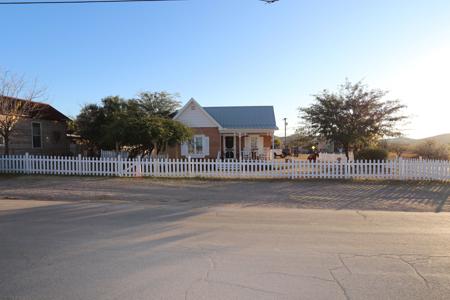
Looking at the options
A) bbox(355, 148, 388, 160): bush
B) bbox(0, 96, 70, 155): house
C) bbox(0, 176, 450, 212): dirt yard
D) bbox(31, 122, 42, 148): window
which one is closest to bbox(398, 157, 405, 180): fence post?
bbox(0, 176, 450, 212): dirt yard

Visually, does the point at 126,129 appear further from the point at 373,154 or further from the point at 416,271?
the point at 416,271

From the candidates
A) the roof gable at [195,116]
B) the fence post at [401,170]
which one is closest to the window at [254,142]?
the roof gable at [195,116]

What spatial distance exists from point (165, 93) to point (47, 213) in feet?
98.1

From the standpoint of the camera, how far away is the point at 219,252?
546cm

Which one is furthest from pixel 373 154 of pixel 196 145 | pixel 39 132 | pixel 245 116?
pixel 39 132

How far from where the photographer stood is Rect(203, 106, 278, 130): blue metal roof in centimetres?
2673

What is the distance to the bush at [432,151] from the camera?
2511cm

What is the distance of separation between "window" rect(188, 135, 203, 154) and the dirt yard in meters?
11.1

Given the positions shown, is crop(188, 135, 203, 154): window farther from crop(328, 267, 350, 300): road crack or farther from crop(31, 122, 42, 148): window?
crop(328, 267, 350, 300): road crack

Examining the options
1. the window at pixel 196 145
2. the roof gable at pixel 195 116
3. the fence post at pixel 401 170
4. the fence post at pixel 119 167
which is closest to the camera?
the fence post at pixel 401 170

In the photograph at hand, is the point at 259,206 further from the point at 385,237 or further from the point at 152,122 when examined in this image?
the point at 152,122

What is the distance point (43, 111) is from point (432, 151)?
28293 millimetres

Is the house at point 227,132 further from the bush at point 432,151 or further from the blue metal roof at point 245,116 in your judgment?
the bush at point 432,151

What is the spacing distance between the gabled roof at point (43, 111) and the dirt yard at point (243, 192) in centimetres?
785
